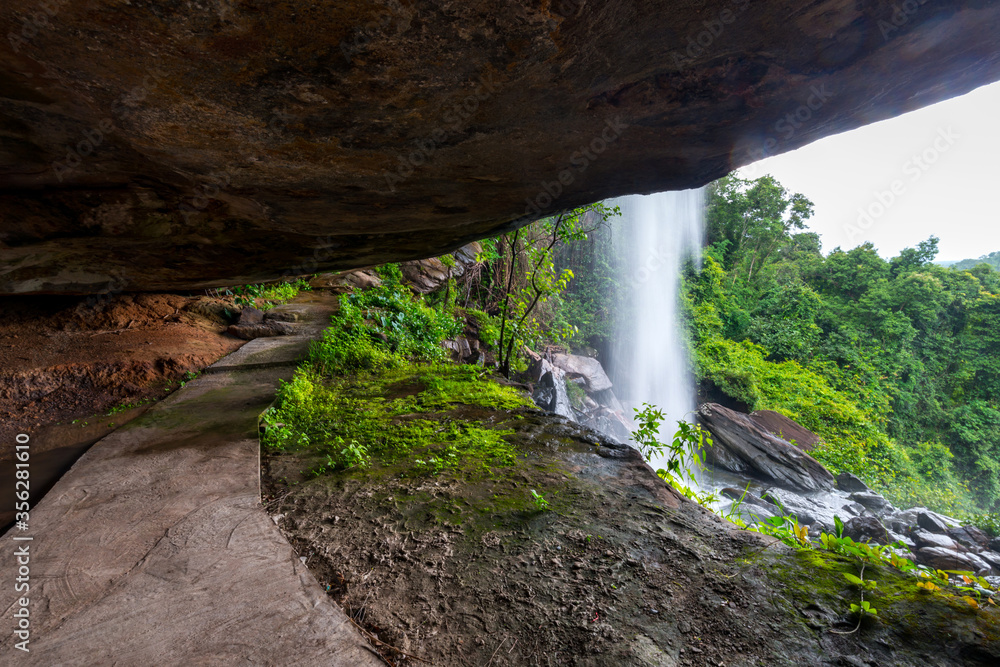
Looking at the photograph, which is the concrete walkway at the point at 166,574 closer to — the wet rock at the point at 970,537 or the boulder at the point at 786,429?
the wet rock at the point at 970,537

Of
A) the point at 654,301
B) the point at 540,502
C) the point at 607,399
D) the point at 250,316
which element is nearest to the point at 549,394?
the point at 607,399

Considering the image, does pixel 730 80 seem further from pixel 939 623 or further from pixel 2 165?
pixel 2 165

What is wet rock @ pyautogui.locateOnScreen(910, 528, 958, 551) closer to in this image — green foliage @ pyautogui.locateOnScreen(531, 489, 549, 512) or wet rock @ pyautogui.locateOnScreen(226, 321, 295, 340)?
green foliage @ pyautogui.locateOnScreen(531, 489, 549, 512)

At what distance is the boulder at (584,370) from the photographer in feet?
41.4

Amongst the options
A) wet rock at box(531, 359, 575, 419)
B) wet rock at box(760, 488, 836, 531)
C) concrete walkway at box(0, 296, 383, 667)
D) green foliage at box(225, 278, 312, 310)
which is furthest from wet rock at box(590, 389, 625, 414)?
concrete walkway at box(0, 296, 383, 667)

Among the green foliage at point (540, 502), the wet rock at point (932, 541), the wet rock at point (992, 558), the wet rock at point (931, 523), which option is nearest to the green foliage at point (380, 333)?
the green foliage at point (540, 502)

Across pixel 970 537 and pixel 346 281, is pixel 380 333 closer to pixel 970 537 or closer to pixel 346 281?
pixel 346 281

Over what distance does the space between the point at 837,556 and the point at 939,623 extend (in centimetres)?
40

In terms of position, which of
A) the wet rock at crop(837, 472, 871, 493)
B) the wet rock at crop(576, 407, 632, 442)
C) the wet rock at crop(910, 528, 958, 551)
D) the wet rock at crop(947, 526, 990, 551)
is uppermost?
the wet rock at crop(576, 407, 632, 442)

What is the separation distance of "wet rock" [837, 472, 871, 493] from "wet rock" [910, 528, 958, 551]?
2.63 meters

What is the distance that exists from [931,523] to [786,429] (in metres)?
3.87

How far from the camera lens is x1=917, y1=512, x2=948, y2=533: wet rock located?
8742 mm

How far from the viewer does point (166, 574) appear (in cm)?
152

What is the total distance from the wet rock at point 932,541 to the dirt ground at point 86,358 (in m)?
12.0
